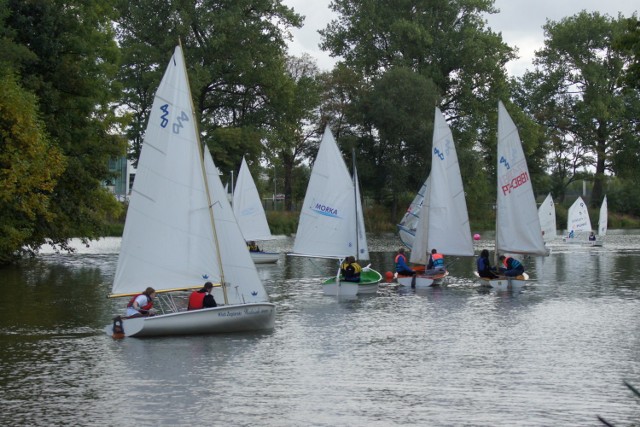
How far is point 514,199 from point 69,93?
73.0 ft

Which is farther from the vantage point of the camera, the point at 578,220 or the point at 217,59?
the point at 578,220

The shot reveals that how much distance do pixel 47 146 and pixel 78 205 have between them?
18.2 feet

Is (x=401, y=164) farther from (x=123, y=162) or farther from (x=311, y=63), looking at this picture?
(x=123, y=162)

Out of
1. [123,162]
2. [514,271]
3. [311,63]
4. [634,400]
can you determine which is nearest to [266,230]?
[514,271]

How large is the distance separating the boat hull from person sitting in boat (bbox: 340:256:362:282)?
0.19m

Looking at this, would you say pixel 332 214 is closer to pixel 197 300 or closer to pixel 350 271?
pixel 350 271

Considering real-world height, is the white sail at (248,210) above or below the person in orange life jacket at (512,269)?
above

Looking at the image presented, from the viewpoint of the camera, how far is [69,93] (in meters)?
47.3

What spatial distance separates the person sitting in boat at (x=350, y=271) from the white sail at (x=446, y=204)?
6.74 meters

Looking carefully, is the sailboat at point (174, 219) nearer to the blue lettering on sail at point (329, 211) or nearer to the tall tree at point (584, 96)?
the blue lettering on sail at point (329, 211)

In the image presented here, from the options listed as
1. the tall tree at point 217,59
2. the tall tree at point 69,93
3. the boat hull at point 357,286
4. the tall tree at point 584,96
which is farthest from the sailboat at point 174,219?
the tall tree at point 584,96

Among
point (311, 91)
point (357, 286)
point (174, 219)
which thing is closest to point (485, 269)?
point (357, 286)

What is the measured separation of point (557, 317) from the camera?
1164 inches

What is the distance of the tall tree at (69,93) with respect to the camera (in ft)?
145
